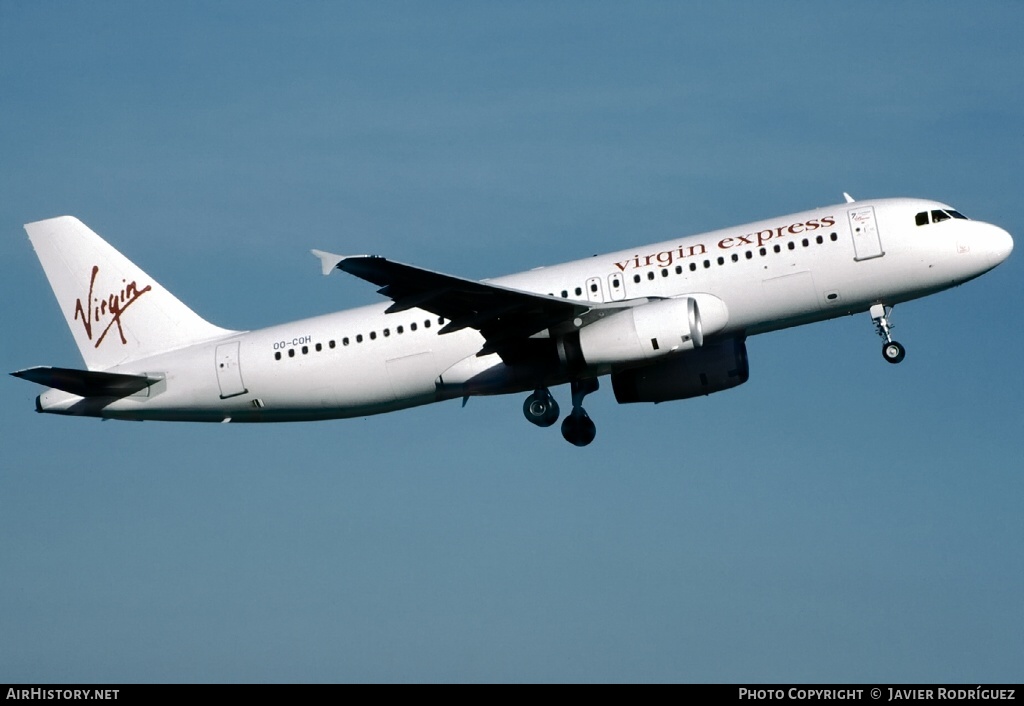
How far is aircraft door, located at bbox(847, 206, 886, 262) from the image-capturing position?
4288cm

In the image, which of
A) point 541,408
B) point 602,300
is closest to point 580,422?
point 541,408

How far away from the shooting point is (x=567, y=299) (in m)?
43.7

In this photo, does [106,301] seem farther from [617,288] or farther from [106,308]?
[617,288]

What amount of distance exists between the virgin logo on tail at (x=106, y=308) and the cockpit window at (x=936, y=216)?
24485mm

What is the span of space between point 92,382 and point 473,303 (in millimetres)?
12609

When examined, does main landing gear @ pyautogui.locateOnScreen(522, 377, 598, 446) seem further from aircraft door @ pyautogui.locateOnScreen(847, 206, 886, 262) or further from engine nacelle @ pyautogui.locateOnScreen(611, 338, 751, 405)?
aircraft door @ pyautogui.locateOnScreen(847, 206, 886, 262)

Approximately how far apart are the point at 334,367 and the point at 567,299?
7.42m

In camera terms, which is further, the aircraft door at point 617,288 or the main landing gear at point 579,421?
the main landing gear at point 579,421

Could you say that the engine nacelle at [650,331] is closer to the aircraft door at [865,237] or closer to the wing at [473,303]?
the wing at [473,303]

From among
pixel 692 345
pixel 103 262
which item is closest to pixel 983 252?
pixel 692 345

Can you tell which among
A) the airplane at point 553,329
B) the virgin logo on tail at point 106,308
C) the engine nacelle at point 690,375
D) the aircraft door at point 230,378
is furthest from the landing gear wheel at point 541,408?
the virgin logo on tail at point 106,308

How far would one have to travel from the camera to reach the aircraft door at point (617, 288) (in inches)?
1737
